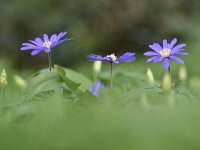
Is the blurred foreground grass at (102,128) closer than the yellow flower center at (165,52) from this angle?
Yes

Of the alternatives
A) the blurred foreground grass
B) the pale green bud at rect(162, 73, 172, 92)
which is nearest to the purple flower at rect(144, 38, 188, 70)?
the pale green bud at rect(162, 73, 172, 92)

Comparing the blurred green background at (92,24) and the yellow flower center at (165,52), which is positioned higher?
the blurred green background at (92,24)

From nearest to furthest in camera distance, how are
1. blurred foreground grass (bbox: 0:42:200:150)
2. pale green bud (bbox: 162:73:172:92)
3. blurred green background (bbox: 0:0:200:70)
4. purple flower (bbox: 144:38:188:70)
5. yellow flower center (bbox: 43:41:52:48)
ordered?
blurred foreground grass (bbox: 0:42:200:150)
pale green bud (bbox: 162:73:172:92)
purple flower (bbox: 144:38:188:70)
yellow flower center (bbox: 43:41:52:48)
blurred green background (bbox: 0:0:200:70)

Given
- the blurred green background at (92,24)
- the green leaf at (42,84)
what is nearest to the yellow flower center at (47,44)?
the green leaf at (42,84)

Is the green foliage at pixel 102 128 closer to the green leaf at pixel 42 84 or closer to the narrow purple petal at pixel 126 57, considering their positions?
the green leaf at pixel 42 84

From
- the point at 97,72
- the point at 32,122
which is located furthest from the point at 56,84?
the point at 97,72

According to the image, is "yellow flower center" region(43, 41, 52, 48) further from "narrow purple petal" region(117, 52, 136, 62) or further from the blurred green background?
the blurred green background

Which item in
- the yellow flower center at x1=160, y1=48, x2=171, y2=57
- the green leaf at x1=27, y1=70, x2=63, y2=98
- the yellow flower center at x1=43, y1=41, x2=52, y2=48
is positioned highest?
the yellow flower center at x1=43, y1=41, x2=52, y2=48

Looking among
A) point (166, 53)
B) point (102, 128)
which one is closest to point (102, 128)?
point (102, 128)
